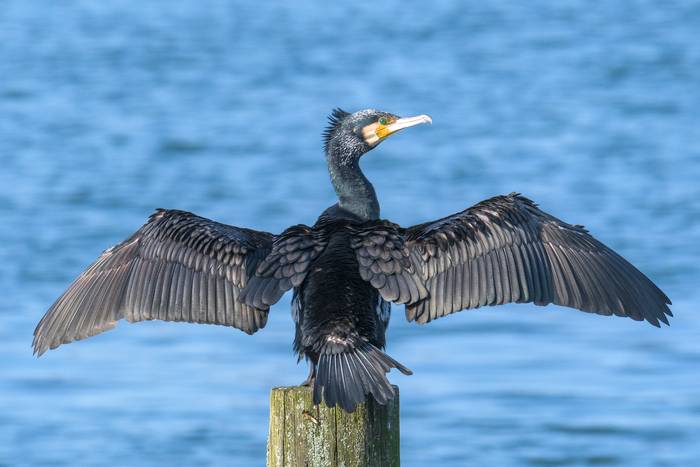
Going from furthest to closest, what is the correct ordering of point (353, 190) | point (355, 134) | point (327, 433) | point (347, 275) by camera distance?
1. point (355, 134)
2. point (353, 190)
3. point (347, 275)
4. point (327, 433)

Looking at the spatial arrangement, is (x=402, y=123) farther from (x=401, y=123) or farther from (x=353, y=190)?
(x=353, y=190)

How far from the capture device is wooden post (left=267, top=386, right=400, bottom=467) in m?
5.86

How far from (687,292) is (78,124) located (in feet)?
42.4

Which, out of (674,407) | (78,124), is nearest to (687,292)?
(674,407)

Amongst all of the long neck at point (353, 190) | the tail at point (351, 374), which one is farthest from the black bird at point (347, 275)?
the long neck at point (353, 190)

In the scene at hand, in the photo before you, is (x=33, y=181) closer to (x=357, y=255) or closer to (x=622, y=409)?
(x=622, y=409)

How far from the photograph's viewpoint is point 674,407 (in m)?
13.0

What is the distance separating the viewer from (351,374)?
19.5ft

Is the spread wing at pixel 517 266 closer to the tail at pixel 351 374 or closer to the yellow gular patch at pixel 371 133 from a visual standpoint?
the tail at pixel 351 374

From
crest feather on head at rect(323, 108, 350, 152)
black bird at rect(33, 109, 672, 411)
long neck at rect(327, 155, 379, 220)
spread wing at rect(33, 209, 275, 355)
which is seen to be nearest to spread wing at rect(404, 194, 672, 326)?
black bird at rect(33, 109, 672, 411)

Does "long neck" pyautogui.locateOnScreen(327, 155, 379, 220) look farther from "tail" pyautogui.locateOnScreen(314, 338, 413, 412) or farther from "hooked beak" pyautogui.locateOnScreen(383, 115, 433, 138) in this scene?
"tail" pyautogui.locateOnScreen(314, 338, 413, 412)

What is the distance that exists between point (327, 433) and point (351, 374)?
0.87 feet

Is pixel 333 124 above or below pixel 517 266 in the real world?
above

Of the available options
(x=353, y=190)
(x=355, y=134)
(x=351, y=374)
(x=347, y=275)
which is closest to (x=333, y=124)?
(x=355, y=134)
